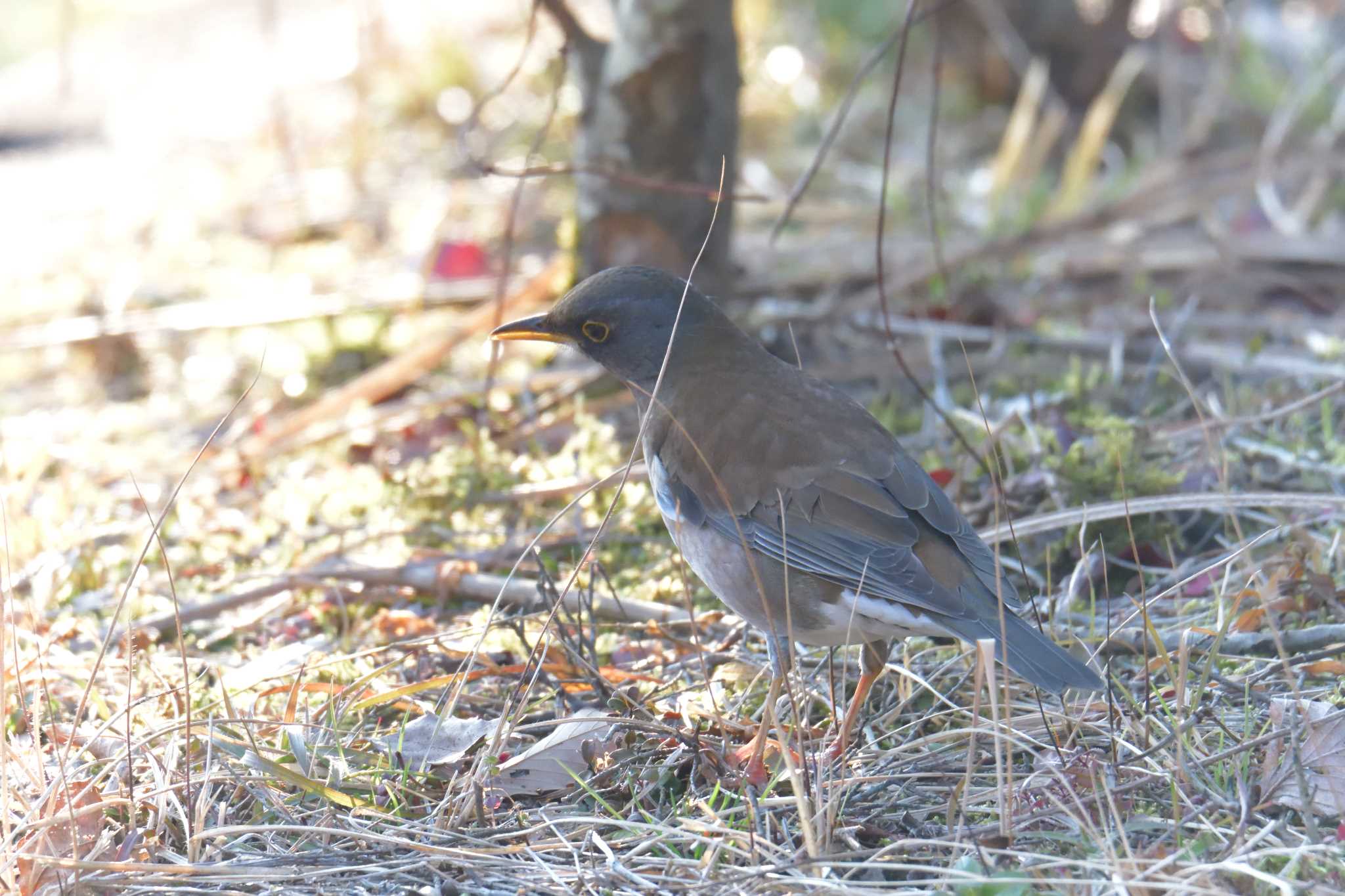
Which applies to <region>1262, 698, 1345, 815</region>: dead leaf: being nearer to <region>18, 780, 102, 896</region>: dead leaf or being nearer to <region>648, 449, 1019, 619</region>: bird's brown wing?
<region>648, 449, 1019, 619</region>: bird's brown wing

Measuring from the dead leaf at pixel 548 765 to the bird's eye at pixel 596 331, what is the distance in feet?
4.74

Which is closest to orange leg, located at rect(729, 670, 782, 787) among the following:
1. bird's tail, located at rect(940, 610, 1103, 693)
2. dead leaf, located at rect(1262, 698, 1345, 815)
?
bird's tail, located at rect(940, 610, 1103, 693)

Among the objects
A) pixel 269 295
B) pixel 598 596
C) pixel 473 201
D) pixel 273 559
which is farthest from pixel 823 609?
pixel 473 201

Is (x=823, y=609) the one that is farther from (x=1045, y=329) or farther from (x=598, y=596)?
(x=1045, y=329)

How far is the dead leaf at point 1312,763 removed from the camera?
3.11 meters

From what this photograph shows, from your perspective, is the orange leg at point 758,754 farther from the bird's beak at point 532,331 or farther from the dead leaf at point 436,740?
the bird's beak at point 532,331

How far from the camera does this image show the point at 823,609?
3.78 m

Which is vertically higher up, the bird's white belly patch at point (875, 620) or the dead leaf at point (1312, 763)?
the bird's white belly patch at point (875, 620)

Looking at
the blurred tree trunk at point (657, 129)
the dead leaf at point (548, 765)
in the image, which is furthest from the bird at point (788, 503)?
the blurred tree trunk at point (657, 129)

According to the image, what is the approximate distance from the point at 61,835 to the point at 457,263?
4788mm

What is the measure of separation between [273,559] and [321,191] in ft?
→ 15.5

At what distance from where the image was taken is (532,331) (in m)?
4.59

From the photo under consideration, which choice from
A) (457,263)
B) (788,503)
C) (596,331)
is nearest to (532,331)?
(596,331)

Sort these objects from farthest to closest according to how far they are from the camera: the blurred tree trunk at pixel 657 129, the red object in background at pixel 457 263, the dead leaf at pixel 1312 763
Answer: the red object in background at pixel 457 263 → the blurred tree trunk at pixel 657 129 → the dead leaf at pixel 1312 763
